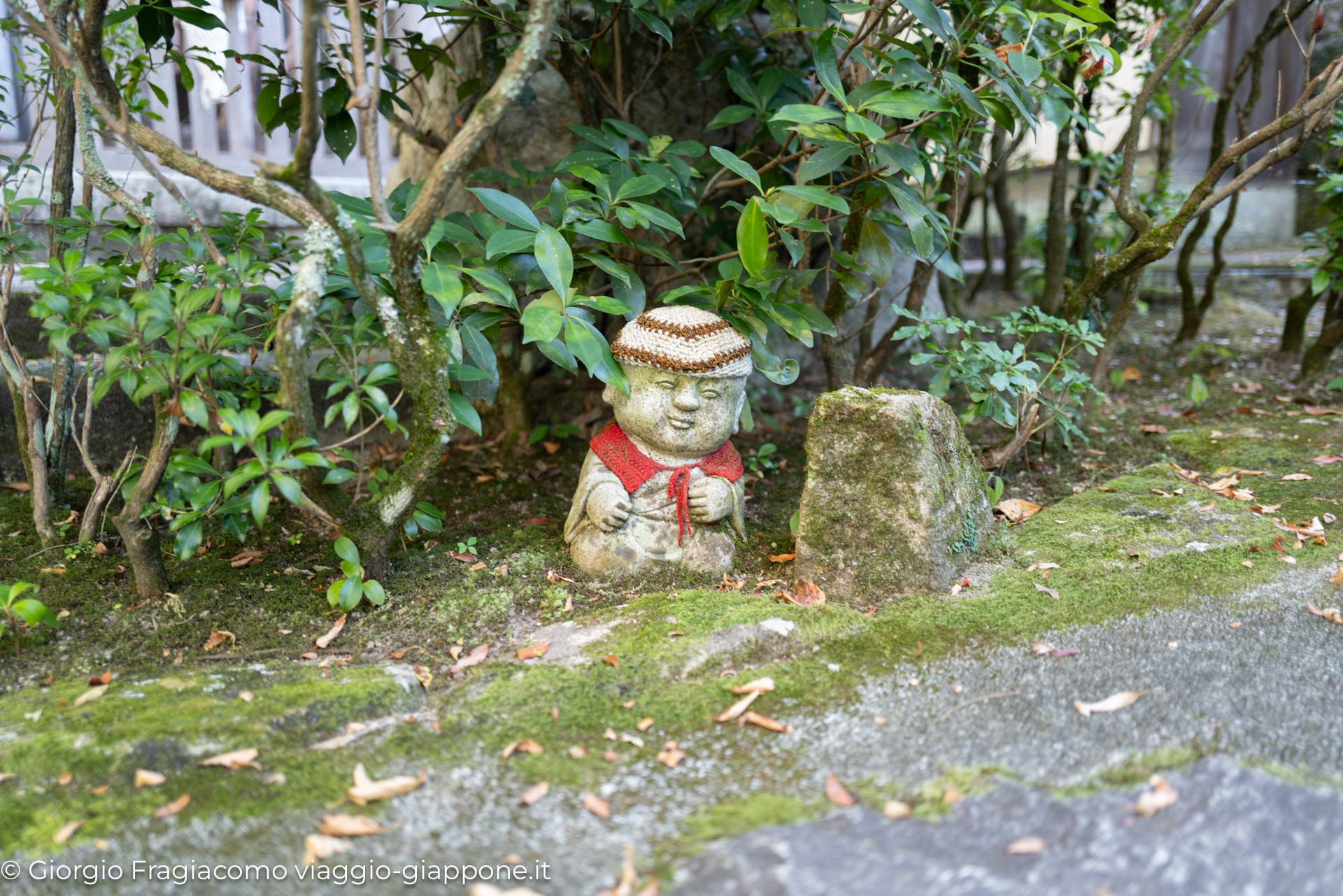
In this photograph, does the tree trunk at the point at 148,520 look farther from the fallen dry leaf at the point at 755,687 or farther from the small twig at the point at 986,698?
the small twig at the point at 986,698

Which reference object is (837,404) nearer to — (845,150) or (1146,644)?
(845,150)

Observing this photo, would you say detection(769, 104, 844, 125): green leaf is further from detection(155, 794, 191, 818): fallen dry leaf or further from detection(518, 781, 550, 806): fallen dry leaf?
detection(155, 794, 191, 818): fallen dry leaf

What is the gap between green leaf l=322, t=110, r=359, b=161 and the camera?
3.23m

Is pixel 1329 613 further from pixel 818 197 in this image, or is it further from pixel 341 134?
pixel 341 134

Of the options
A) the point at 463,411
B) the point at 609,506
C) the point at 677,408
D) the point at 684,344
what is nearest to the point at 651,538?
the point at 609,506

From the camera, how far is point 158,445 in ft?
8.20

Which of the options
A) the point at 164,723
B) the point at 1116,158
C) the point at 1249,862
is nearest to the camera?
the point at 1249,862

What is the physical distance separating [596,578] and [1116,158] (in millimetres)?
3414

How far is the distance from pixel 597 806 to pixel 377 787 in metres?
0.42

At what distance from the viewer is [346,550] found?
2.52 m


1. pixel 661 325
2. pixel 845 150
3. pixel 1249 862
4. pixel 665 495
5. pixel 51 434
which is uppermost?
pixel 845 150

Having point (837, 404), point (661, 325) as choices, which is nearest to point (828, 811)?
point (837, 404)

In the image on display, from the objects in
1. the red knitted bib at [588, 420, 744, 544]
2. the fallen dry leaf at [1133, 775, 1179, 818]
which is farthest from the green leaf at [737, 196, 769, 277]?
the fallen dry leaf at [1133, 775, 1179, 818]

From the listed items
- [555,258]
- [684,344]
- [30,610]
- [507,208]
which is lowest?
[30,610]
